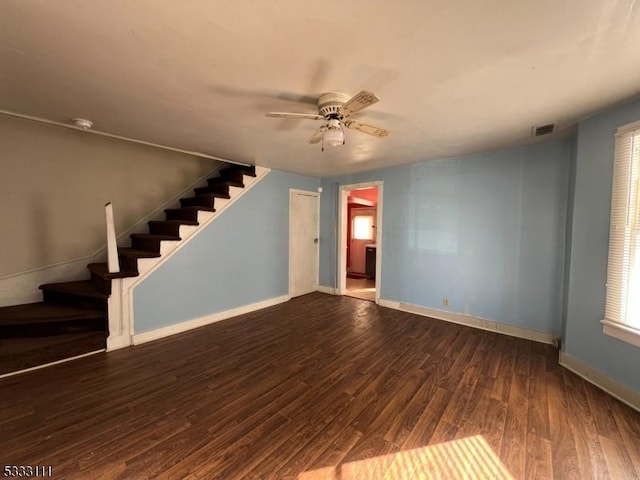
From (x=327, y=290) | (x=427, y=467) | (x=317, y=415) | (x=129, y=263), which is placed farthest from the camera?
(x=327, y=290)

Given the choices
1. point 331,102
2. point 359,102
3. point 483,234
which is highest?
point 331,102

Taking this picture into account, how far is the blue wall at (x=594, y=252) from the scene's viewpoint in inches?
82.7

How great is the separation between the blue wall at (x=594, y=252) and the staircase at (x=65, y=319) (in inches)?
164

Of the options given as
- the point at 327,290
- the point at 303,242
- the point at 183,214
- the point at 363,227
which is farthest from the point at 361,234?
the point at 183,214

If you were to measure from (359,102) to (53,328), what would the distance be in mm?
3573

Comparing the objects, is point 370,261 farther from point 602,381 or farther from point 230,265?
point 602,381

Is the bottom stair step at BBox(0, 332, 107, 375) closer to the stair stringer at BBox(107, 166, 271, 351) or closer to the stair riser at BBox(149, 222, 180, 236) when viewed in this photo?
the stair stringer at BBox(107, 166, 271, 351)

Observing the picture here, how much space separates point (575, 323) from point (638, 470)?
1.25 metres

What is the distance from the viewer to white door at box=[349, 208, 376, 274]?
7.20 meters

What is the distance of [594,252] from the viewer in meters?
2.29

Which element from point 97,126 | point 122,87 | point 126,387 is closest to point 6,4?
point 122,87

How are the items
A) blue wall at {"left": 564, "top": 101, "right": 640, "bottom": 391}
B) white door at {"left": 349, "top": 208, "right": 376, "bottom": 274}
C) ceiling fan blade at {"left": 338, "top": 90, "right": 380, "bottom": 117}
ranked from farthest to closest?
white door at {"left": 349, "top": 208, "right": 376, "bottom": 274} → blue wall at {"left": 564, "top": 101, "right": 640, "bottom": 391} → ceiling fan blade at {"left": 338, "top": 90, "right": 380, "bottom": 117}

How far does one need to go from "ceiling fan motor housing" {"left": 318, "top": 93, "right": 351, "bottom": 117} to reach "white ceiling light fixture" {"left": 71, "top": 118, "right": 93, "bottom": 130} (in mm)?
2238

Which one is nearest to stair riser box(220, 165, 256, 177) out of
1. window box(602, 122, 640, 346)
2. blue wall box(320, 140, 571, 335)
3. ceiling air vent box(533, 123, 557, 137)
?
blue wall box(320, 140, 571, 335)
